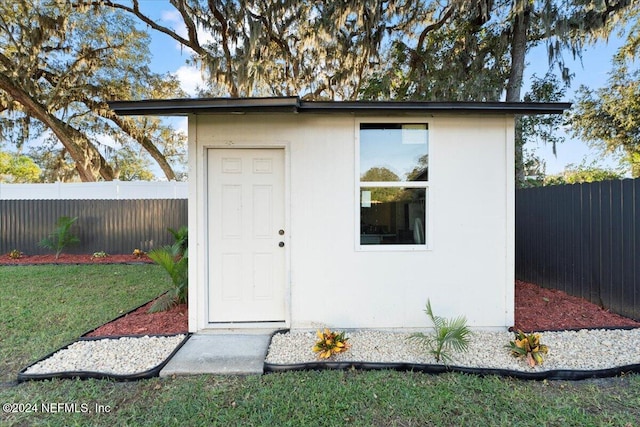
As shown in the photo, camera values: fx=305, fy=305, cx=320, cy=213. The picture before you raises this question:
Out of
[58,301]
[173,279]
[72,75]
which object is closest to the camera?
[173,279]

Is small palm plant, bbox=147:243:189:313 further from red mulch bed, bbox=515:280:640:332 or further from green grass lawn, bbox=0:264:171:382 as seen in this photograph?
red mulch bed, bbox=515:280:640:332

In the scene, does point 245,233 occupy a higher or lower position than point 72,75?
lower

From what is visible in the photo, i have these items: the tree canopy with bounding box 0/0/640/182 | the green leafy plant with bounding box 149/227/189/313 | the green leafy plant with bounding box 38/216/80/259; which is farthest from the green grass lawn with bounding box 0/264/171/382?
the tree canopy with bounding box 0/0/640/182

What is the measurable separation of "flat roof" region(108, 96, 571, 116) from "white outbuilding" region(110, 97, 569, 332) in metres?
0.16

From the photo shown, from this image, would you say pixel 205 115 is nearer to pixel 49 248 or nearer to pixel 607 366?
pixel 607 366

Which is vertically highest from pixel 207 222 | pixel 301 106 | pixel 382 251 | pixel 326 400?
pixel 301 106

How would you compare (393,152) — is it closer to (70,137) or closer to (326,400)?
(326,400)

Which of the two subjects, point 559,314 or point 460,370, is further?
point 559,314

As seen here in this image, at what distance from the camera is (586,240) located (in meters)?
4.17

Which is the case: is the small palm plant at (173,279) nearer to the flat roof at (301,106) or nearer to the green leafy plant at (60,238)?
the flat roof at (301,106)

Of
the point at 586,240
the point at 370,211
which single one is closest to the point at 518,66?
the point at 586,240

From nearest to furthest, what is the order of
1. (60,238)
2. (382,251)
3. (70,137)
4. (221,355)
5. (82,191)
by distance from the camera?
(221,355), (382,251), (60,238), (82,191), (70,137)

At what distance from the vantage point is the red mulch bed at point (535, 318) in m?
3.49

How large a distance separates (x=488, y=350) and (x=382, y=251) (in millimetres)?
1382
